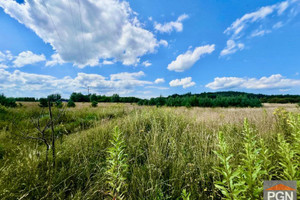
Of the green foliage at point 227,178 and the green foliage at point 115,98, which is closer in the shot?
the green foliage at point 227,178

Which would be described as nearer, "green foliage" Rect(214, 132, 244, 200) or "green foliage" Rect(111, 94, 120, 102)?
"green foliage" Rect(214, 132, 244, 200)

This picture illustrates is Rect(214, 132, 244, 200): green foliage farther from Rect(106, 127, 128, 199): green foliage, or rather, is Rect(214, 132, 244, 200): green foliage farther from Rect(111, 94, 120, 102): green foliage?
Rect(111, 94, 120, 102): green foliage

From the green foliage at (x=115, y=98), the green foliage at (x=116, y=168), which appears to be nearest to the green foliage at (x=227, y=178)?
the green foliage at (x=116, y=168)

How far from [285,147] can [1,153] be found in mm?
4928

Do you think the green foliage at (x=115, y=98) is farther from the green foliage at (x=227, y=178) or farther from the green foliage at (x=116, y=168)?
the green foliage at (x=227, y=178)

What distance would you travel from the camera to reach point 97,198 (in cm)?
162

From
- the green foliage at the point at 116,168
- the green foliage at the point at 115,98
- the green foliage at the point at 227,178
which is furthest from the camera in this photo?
the green foliage at the point at 115,98

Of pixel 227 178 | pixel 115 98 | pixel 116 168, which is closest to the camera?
pixel 227 178

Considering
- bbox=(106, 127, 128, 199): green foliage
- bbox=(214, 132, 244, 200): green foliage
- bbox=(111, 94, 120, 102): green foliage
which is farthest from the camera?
bbox=(111, 94, 120, 102): green foliage

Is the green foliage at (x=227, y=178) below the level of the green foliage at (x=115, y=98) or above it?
below

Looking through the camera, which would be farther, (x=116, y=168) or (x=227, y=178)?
(x=116, y=168)

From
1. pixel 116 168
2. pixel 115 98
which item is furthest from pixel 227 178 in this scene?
pixel 115 98

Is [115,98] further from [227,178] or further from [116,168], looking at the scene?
[227,178]

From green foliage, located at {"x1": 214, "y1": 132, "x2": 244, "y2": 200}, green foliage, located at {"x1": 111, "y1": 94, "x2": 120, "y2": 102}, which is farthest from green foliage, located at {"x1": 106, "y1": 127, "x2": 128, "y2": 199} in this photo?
green foliage, located at {"x1": 111, "y1": 94, "x2": 120, "y2": 102}
